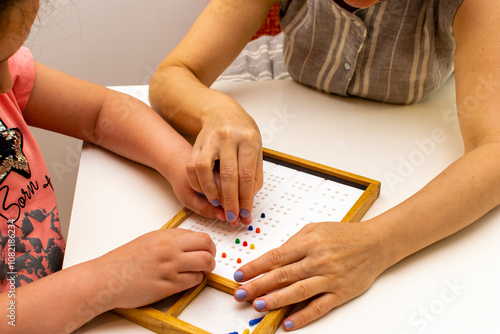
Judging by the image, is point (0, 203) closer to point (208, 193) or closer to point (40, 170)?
point (40, 170)

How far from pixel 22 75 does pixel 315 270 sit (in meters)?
0.55

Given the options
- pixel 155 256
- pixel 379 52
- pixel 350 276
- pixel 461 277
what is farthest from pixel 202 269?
pixel 379 52

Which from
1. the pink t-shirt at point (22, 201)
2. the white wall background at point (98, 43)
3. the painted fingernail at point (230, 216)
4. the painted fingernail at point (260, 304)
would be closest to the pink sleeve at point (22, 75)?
the pink t-shirt at point (22, 201)

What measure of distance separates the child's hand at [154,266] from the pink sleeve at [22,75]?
36 cm

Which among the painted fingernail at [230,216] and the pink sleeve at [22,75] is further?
the pink sleeve at [22,75]

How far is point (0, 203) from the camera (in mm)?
748

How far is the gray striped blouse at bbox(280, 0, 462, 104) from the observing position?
92cm

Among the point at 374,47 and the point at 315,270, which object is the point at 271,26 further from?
the point at 315,270

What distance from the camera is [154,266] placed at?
1.98 feet

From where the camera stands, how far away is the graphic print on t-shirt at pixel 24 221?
738mm

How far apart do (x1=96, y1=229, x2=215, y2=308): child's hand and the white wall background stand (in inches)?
36.9

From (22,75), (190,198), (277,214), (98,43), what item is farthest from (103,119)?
(98,43)

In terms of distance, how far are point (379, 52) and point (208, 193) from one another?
1.47 feet

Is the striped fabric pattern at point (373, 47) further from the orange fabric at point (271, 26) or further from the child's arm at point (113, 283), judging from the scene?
the orange fabric at point (271, 26)
